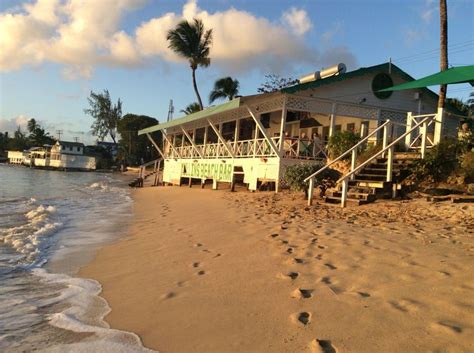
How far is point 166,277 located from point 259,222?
3.75m

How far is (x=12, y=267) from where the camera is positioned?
6.83 metres

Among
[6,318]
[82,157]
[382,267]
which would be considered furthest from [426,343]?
[82,157]

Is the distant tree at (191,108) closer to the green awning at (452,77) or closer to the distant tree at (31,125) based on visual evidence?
the green awning at (452,77)

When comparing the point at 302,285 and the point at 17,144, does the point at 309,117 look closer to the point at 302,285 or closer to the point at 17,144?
the point at 302,285

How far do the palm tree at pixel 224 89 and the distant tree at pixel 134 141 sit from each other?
3712 centimetres

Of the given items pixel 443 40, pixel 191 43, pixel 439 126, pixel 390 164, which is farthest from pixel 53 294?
pixel 191 43

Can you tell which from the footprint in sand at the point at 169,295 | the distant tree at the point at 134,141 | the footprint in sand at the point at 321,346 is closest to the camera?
the footprint in sand at the point at 321,346

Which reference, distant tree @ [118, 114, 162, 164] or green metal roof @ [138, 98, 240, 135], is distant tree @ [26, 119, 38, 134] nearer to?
distant tree @ [118, 114, 162, 164]

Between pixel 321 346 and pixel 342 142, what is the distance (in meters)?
12.3

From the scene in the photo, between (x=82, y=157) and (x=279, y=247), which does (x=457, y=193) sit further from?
(x=82, y=157)

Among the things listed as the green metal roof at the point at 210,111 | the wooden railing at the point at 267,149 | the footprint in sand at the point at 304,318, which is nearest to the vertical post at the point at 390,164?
the wooden railing at the point at 267,149

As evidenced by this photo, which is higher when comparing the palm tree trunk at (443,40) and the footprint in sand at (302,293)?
the palm tree trunk at (443,40)

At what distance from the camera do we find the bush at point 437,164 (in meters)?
11.5

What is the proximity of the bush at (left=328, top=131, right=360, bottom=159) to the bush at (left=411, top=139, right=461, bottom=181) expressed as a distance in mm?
3475
